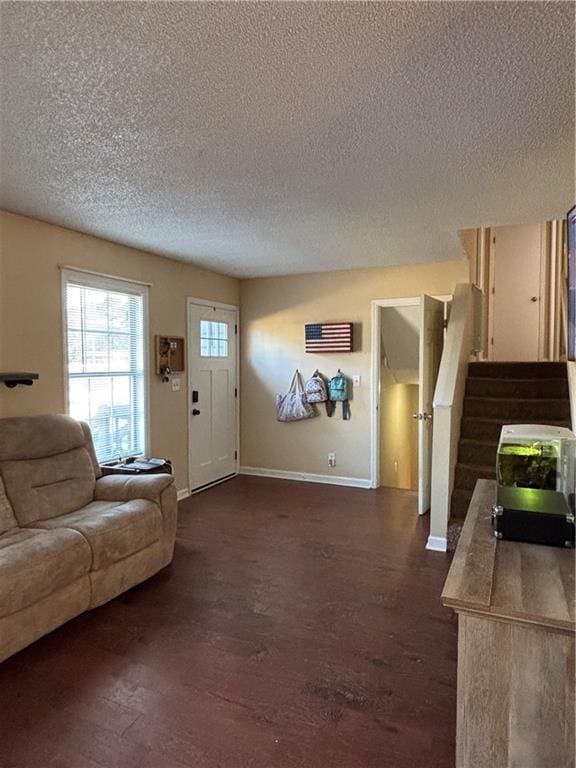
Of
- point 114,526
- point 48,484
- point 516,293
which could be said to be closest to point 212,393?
point 48,484

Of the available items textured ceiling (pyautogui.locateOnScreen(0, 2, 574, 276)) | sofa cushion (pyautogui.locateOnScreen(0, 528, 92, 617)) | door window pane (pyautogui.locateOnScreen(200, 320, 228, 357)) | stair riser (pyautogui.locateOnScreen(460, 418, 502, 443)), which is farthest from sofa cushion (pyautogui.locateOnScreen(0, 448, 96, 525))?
stair riser (pyautogui.locateOnScreen(460, 418, 502, 443))

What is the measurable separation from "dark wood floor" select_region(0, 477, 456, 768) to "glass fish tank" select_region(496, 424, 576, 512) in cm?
102

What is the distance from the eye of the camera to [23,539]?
2.65 meters

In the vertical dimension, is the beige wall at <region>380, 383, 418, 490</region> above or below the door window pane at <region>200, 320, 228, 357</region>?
below

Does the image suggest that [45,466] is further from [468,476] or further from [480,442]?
[480,442]

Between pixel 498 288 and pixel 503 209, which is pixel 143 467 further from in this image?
pixel 498 288

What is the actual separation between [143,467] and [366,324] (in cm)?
292

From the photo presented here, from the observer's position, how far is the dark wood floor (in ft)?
5.99

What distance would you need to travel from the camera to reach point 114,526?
2.89 m

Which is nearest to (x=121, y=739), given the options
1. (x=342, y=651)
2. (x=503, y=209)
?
(x=342, y=651)

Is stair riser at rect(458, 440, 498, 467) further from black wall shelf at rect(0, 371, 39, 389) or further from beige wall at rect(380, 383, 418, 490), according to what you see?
black wall shelf at rect(0, 371, 39, 389)

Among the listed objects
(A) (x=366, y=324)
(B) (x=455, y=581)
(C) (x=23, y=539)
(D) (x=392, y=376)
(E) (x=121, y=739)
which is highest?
(A) (x=366, y=324)

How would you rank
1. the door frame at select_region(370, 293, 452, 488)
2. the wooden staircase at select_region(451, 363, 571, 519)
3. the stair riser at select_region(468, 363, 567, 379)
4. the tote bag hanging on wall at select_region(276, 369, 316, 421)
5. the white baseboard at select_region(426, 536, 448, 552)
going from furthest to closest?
the tote bag hanging on wall at select_region(276, 369, 316, 421) < the door frame at select_region(370, 293, 452, 488) < the stair riser at select_region(468, 363, 567, 379) < the wooden staircase at select_region(451, 363, 571, 519) < the white baseboard at select_region(426, 536, 448, 552)

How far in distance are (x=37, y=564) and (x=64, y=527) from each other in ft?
1.39
